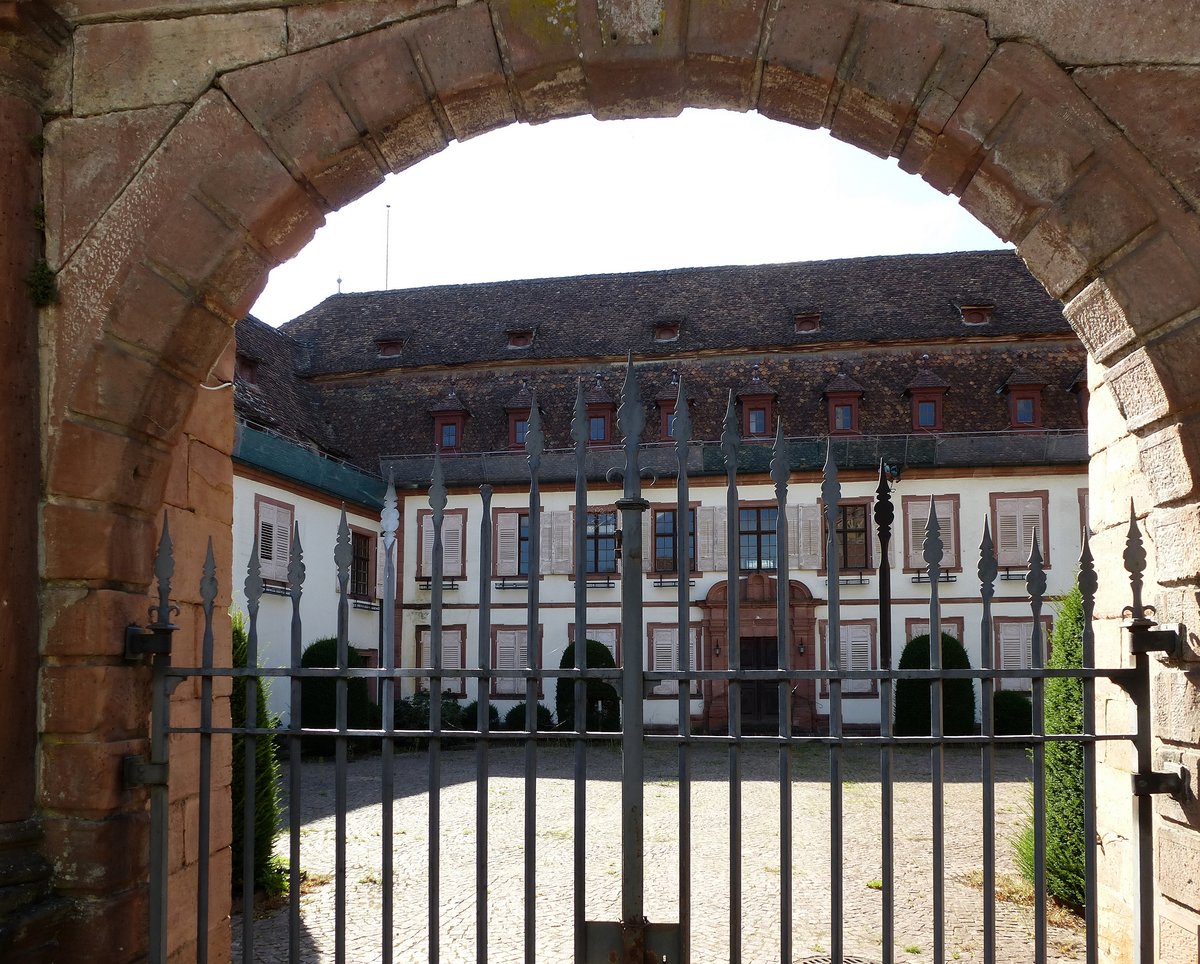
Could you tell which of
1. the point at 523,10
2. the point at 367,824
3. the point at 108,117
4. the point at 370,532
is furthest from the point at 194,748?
the point at 370,532

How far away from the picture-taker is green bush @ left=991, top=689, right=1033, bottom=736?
678 inches

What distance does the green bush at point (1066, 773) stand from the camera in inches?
251

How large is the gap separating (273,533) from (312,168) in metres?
17.5

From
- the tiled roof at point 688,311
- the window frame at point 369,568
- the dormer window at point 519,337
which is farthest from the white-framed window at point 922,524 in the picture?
the window frame at point 369,568

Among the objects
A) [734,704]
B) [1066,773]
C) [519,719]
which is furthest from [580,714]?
[519,719]

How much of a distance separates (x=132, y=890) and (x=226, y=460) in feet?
5.62

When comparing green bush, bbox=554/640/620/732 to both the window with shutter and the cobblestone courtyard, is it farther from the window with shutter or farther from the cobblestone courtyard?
the window with shutter

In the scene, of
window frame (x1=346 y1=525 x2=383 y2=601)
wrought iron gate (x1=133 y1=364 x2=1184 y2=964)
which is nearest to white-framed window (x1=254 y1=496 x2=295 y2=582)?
window frame (x1=346 y1=525 x2=383 y2=601)

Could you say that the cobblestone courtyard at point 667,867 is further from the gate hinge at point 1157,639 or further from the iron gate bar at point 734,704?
the gate hinge at point 1157,639

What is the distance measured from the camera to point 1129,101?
3.06 meters

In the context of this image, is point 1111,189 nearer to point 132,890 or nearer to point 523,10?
point 523,10

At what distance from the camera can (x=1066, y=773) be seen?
6543 millimetres

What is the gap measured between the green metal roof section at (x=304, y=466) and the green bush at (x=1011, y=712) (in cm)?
1239

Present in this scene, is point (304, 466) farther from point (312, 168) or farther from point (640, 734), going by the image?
point (640, 734)
